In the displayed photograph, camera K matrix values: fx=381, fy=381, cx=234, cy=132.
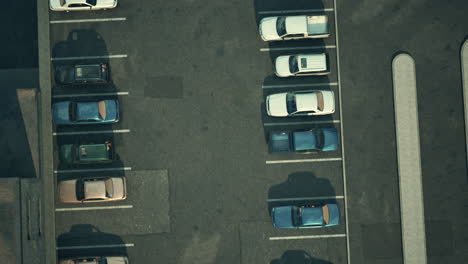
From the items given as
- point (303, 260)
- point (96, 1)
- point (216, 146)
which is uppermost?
point (96, 1)

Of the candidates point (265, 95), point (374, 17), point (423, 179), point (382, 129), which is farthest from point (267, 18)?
point (423, 179)

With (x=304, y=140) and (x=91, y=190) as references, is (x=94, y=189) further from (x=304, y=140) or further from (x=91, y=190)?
(x=304, y=140)

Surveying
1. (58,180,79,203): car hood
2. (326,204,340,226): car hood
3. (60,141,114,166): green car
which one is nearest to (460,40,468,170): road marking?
(326,204,340,226): car hood

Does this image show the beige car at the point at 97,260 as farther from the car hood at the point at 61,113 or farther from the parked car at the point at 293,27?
the parked car at the point at 293,27

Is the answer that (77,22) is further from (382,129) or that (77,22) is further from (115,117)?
(382,129)

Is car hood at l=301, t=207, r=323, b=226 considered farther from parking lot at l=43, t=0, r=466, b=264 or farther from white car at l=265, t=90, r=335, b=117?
white car at l=265, t=90, r=335, b=117

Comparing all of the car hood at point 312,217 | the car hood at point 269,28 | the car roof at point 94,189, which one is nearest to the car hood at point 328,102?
the car hood at point 269,28
